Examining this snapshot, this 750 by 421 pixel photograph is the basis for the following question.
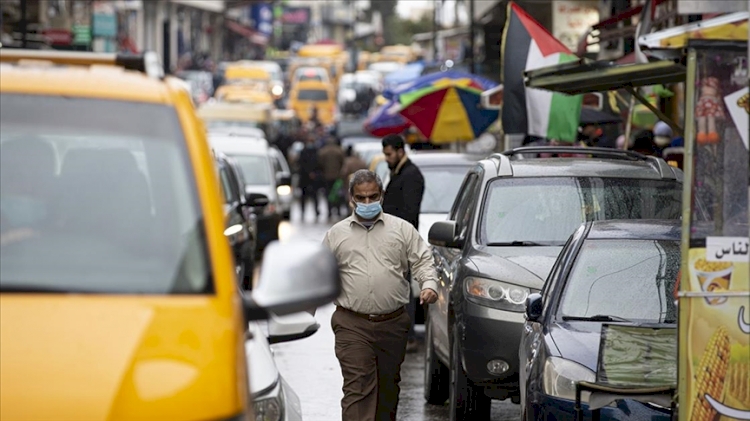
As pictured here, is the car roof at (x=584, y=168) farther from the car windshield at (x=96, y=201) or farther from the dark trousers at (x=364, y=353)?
the car windshield at (x=96, y=201)

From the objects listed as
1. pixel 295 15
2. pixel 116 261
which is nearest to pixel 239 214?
pixel 116 261

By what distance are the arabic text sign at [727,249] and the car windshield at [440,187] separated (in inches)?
405

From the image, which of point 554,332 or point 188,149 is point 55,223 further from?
point 554,332

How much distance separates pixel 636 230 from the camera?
343 inches

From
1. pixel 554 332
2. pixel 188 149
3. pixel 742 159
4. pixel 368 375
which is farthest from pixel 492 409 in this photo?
pixel 188 149

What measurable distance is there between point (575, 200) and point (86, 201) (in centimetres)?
653

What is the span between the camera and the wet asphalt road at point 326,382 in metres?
11.5

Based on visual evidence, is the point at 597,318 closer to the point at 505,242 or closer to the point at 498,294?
the point at 498,294

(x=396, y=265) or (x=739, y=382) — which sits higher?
(x=396, y=265)

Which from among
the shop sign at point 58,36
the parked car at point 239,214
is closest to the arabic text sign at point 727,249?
the parked car at point 239,214

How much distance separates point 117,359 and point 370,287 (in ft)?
15.0

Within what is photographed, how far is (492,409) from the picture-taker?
466 inches

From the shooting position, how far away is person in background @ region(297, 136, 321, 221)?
114 ft

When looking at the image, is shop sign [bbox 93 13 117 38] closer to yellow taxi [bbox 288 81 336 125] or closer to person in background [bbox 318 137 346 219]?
person in background [bbox 318 137 346 219]
